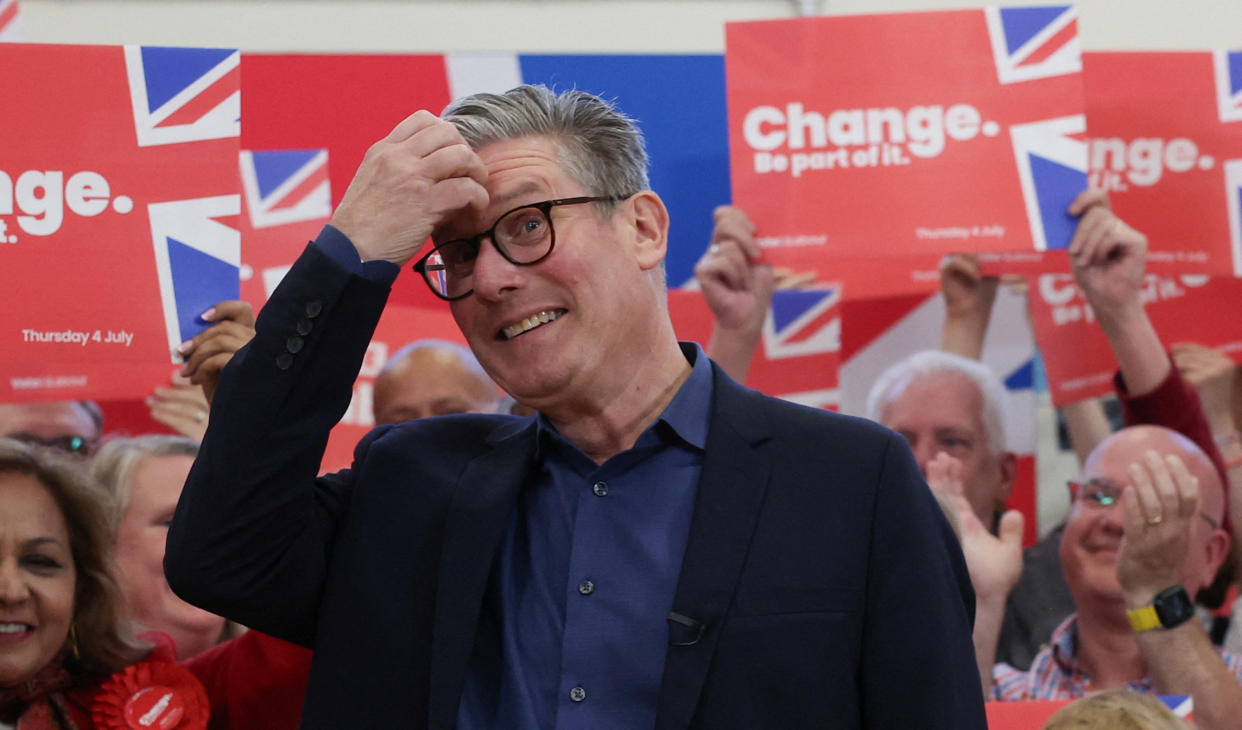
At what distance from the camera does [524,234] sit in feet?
5.54

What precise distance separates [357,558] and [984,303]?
267 centimetres

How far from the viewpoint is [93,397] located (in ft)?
10.5

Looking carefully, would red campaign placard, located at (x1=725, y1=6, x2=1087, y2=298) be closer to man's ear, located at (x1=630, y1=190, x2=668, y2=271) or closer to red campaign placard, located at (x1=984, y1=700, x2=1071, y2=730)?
red campaign placard, located at (x1=984, y1=700, x2=1071, y2=730)

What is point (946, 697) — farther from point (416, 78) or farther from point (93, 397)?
point (416, 78)

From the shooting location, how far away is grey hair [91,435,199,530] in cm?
309

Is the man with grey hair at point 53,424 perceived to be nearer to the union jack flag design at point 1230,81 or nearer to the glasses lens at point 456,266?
the glasses lens at point 456,266

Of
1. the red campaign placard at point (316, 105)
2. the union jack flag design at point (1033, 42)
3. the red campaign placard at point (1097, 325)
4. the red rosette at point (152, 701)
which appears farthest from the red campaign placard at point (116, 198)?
the red campaign placard at point (1097, 325)

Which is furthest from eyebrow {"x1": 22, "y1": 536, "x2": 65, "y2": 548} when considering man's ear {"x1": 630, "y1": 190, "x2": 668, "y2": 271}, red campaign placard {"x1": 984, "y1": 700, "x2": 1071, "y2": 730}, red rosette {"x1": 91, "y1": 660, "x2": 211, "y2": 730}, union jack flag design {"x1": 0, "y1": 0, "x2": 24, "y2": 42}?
red campaign placard {"x1": 984, "y1": 700, "x2": 1071, "y2": 730}

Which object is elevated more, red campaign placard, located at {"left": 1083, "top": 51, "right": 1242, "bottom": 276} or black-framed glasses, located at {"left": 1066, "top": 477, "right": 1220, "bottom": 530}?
red campaign placard, located at {"left": 1083, "top": 51, "right": 1242, "bottom": 276}

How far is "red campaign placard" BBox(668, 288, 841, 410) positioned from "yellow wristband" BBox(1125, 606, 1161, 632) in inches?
48.4

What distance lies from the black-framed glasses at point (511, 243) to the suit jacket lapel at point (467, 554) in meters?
0.21

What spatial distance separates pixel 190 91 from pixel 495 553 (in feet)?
3.61

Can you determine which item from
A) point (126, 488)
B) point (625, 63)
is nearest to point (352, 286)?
point (126, 488)

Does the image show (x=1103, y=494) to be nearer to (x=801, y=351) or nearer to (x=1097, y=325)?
(x=1097, y=325)
